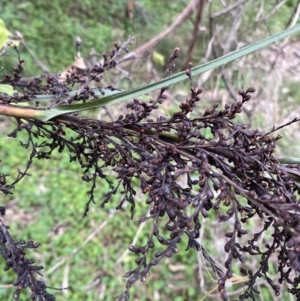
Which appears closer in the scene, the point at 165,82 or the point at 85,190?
the point at 165,82

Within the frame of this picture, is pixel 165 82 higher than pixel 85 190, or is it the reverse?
pixel 85 190

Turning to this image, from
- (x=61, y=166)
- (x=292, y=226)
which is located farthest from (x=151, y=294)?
(x=292, y=226)

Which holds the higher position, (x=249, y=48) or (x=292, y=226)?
(x=249, y=48)

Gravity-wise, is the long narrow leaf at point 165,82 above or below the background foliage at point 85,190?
below

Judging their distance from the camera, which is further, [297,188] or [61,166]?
[61,166]

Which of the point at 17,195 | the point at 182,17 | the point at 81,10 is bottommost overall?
the point at 17,195

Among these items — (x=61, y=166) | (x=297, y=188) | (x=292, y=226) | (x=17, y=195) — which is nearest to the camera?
(x=292, y=226)

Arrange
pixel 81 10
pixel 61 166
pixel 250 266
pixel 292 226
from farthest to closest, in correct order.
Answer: pixel 81 10 → pixel 61 166 → pixel 250 266 → pixel 292 226

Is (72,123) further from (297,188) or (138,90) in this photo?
(297,188)

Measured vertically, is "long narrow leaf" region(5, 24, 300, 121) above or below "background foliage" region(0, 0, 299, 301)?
below

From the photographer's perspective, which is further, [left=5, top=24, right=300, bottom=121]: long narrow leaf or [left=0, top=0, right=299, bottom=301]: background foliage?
[left=0, top=0, right=299, bottom=301]: background foliage

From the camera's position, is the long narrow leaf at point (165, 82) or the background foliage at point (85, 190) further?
the background foliage at point (85, 190)
